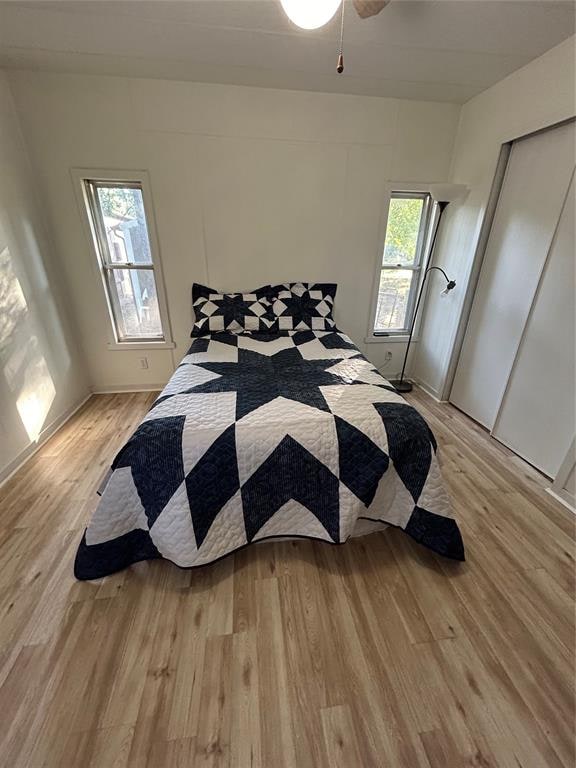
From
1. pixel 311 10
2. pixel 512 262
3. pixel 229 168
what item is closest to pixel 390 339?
pixel 512 262

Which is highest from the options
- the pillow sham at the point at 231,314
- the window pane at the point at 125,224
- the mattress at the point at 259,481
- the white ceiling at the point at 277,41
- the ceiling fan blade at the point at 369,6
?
the white ceiling at the point at 277,41

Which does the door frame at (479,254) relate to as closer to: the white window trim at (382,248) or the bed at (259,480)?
the white window trim at (382,248)

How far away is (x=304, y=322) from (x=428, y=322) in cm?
136

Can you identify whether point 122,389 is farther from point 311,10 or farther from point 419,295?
point 419,295

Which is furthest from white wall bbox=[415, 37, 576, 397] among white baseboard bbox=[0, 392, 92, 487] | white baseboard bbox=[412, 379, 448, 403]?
white baseboard bbox=[0, 392, 92, 487]

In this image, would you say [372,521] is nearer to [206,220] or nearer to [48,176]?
[206,220]

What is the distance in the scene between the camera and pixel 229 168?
2.38 meters

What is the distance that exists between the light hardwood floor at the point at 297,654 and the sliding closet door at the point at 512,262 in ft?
3.71

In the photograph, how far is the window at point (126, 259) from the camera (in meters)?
2.42

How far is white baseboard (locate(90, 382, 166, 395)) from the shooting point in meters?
2.91

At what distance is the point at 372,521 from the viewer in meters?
1.42

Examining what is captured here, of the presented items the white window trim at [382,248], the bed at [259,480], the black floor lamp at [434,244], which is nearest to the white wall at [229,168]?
the white window trim at [382,248]

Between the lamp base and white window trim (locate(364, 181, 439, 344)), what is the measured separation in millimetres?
423

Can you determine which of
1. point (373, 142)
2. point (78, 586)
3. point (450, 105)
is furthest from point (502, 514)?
point (450, 105)
